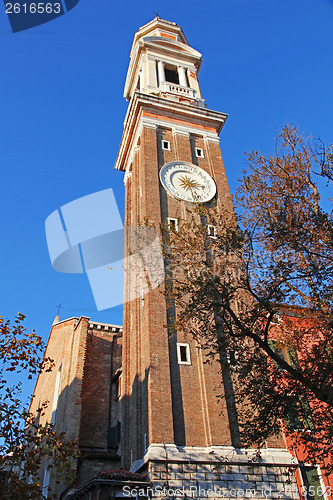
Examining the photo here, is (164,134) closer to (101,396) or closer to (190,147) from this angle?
(190,147)

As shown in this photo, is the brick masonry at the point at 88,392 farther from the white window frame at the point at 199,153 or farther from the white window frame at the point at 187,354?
the white window frame at the point at 199,153

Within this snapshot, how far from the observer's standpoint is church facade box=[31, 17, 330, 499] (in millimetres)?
16172

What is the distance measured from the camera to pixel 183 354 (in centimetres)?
1952

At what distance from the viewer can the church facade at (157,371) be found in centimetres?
1617

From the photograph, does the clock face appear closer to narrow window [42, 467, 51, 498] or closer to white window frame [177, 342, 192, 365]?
white window frame [177, 342, 192, 365]

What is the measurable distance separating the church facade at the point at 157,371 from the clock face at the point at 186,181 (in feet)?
0.21

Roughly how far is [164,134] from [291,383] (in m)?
19.6

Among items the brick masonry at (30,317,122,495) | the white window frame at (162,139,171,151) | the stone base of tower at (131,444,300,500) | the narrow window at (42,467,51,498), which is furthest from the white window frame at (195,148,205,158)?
the narrow window at (42,467,51,498)

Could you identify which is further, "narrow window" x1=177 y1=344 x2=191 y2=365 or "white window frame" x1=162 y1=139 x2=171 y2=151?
"white window frame" x1=162 y1=139 x2=171 y2=151

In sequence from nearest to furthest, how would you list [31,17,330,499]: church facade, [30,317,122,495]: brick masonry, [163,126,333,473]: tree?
[163,126,333,473]: tree → [31,17,330,499]: church facade → [30,317,122,495]: brick masonry

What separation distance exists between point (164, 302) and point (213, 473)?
7251 mm

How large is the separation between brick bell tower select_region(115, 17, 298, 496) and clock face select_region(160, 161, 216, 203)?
0.06m

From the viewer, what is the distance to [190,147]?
92.5 feet

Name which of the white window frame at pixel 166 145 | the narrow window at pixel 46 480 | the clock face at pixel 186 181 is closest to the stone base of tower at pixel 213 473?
the narrow window at pixel 46 480
